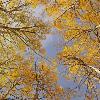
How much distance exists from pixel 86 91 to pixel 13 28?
2.88 metres

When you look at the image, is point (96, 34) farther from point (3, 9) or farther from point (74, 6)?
point (3, 9)

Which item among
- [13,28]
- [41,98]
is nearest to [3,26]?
[13,28]

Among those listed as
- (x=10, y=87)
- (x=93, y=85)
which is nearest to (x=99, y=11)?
(x=93, y=85)

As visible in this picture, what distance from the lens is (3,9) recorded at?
9.60m

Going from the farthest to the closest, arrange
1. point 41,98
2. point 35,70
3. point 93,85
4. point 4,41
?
1. point 35,70
2. point 41,98
3. point 4,41
4. point 93,85

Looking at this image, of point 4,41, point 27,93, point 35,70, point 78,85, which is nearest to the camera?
point 78,85

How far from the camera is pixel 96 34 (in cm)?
1091

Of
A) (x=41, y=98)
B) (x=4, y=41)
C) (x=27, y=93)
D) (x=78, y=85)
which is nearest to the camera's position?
(x=78, y=85)

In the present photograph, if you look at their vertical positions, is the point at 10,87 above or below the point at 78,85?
above

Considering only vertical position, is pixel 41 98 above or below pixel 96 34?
below

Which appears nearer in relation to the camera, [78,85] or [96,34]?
[78,85]

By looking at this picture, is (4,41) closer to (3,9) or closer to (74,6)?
(3,9)

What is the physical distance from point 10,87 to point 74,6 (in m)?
5.67

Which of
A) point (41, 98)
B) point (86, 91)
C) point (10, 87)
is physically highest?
point (10, 87)
